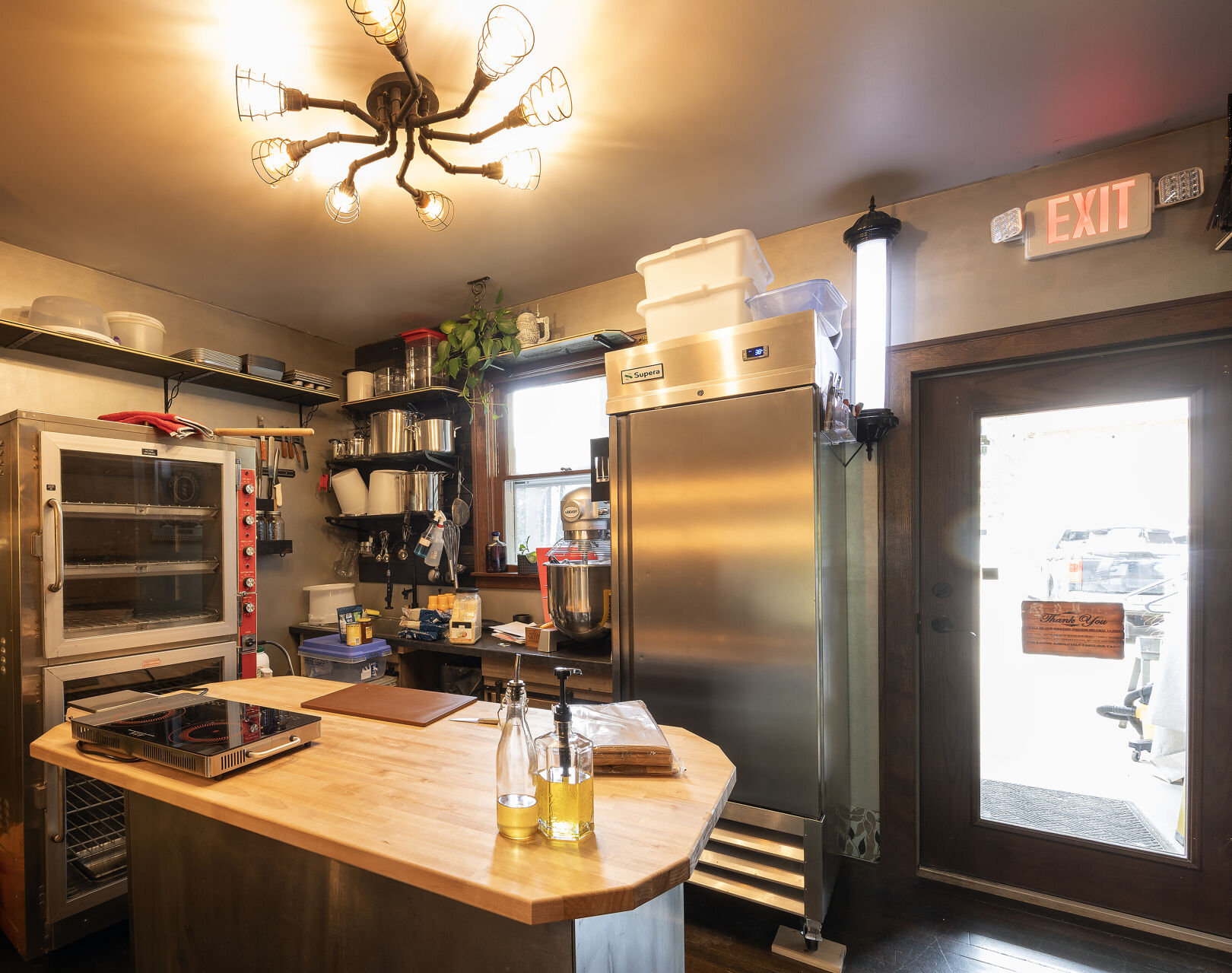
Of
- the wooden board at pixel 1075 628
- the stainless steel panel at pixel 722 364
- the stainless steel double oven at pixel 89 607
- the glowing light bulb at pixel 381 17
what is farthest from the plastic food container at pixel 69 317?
the wooden board at pixel 1075 628

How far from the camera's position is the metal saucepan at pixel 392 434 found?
3736 millimetres

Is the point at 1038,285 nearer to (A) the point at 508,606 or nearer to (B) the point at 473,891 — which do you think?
(B) the point at 473,891

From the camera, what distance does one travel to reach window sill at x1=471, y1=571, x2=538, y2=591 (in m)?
3.45

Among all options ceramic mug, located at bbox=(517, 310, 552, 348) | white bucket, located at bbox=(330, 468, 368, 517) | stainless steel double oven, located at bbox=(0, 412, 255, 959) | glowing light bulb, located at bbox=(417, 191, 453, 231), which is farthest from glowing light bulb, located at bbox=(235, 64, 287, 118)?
white bucket, located at bbox=(330, 468, 368, 517)

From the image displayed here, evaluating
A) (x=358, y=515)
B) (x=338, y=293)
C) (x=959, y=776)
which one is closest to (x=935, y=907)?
(x=959, y=776)

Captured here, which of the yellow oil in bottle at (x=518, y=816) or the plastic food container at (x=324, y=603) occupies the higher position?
the yellow oil in bottle at (x=518, y=816)

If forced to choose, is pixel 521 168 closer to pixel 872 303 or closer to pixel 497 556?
pixel 872 303

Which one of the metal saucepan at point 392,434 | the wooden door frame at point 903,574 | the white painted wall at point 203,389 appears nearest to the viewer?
the wooden door frame at point 903,574

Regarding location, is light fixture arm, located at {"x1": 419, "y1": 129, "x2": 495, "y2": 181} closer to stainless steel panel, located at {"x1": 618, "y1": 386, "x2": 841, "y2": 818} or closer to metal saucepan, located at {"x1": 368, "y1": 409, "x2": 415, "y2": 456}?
stainless steel panel, located at {"x1": 618, "y1": 386, "x2": 841, "y2": 818}

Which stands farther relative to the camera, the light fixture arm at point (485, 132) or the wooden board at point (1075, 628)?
the wooden board at point (1075, 628)

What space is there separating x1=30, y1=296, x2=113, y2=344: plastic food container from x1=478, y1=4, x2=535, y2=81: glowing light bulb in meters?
2.40

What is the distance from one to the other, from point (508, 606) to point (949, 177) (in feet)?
9.77

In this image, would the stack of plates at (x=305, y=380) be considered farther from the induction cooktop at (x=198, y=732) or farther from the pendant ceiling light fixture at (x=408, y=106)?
the induction cooktop at (x=198, y=732)

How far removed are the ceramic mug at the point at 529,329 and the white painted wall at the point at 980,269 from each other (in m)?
0.88
